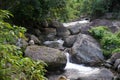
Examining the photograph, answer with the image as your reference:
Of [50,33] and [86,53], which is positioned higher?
[86,53]

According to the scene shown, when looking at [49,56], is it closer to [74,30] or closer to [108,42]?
[108,42]

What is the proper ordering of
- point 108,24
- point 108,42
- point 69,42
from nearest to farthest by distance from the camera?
point 108,42, point 69,42, point 108,24

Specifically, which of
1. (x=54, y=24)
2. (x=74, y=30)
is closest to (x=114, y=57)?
(x=74, y=30)

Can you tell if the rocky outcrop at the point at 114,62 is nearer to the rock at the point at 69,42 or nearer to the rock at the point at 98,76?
the rock at the point at 98,76

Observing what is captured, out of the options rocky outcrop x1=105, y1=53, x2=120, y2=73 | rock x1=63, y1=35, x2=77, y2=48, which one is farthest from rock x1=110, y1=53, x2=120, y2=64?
rock x1=63, y1=35, x2=77, y2=48

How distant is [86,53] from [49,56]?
2.59 meters

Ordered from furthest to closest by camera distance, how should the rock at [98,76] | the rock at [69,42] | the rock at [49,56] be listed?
1. the rock at [69,42]
2. the rock at [49,56]
3. the rock at [98,76]

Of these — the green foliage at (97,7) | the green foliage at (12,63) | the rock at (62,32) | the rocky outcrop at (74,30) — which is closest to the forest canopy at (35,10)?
the rock at (62,32)

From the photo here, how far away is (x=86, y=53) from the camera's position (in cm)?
1183

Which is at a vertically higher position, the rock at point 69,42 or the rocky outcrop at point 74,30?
the rock at point 69,42

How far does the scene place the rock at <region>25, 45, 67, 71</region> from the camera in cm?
966

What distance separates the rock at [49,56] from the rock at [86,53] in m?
1.54

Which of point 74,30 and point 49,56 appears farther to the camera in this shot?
point 74,30

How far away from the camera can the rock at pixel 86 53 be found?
1148 centimetres
